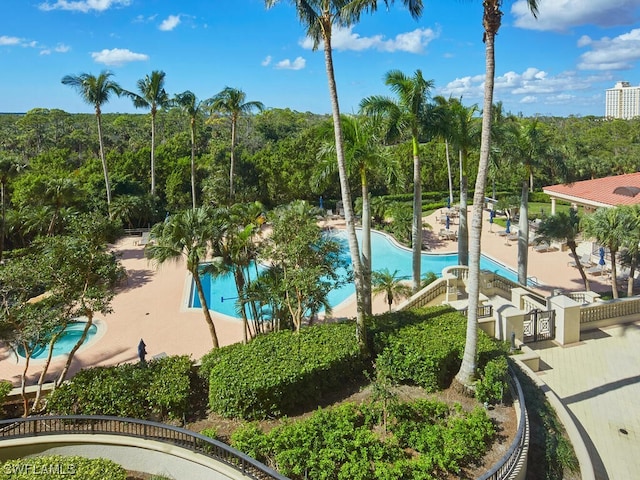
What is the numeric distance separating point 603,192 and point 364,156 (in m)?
23.4

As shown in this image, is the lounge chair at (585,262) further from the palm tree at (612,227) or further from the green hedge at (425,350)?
the green hedge at (425,350)

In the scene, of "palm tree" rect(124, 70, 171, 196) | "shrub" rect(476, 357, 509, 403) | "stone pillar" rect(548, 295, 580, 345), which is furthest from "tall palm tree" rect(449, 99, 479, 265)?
"palm tree" rect(124, 70, 171, 196)

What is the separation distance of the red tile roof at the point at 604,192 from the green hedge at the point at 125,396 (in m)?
25.7

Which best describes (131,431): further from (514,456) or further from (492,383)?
(492,383)

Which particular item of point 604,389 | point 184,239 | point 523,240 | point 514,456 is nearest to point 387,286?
point 523,240

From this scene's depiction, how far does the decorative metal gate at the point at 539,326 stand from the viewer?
14930 millimetres

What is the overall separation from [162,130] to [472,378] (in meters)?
82.1

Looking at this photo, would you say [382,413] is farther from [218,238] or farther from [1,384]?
[1,384]

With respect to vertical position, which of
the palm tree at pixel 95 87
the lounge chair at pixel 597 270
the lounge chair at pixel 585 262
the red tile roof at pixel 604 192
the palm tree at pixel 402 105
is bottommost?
the lounge chair at pixel 597 270

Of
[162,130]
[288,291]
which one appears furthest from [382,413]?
[162,130]

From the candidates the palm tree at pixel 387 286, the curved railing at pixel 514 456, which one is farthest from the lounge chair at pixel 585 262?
the curved railing at pixel 514 456

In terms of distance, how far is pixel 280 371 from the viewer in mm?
10133

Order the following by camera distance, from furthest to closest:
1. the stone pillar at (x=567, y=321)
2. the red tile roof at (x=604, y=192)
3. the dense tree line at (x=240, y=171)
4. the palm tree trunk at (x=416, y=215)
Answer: the red tile roof at (x=604, y=192) → the dense tree line at (x=240, y=171) → the palm tree trunk at (x=416, y=215) → the stone pillar at (x=567, y=321)

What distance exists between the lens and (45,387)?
11695 mm
